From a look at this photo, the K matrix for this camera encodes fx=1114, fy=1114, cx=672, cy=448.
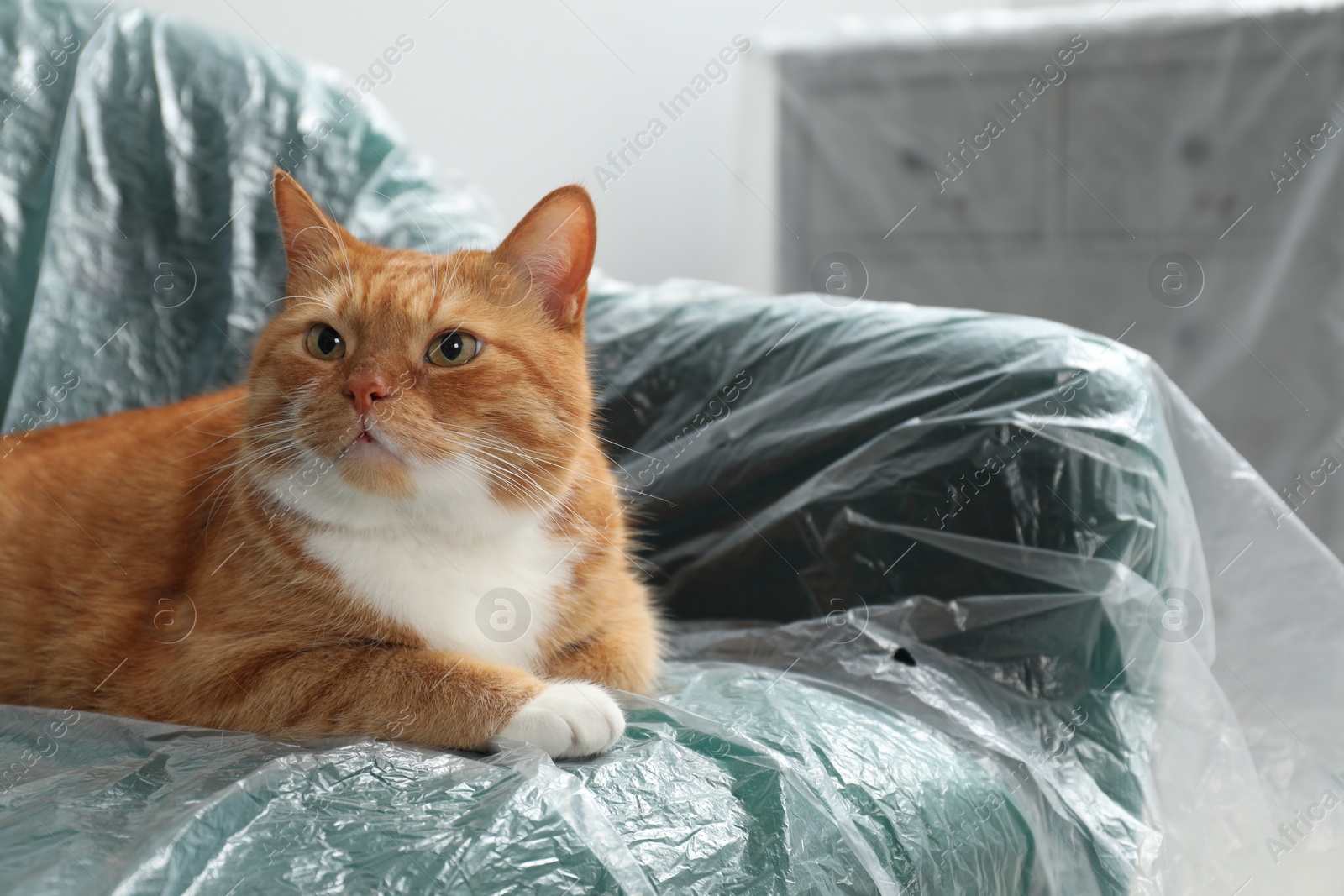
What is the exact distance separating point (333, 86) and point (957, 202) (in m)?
1.73

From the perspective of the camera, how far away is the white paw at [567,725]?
101 centimetres

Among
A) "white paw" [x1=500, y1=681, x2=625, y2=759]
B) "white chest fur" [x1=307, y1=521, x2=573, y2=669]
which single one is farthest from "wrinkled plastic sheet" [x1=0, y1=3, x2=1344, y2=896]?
"white chest fur" [x1=307, y1=521, x2=573, y2=669]

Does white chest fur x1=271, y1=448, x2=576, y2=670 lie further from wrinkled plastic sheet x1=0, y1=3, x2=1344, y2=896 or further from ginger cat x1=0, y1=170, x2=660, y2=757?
wrinkled plastic sheet x1=0, y1=3, x2=1344, y2=896

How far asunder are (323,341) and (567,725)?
48 cm

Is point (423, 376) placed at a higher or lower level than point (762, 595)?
higher

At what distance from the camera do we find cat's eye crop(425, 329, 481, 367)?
3.70 feet

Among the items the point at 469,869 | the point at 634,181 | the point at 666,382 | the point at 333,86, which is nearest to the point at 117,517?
the point at 469,869

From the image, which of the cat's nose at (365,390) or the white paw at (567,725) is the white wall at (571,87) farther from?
the white paw at (567,725)

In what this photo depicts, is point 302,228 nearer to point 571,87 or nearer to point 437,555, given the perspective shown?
point 437,555

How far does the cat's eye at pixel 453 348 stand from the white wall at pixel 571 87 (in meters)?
1.09

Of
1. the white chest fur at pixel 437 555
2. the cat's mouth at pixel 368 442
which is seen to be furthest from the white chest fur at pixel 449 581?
the cat's mouth at pixel 368 442

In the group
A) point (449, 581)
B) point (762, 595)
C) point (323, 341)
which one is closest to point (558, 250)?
point (323, 341)

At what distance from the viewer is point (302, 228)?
1234mm

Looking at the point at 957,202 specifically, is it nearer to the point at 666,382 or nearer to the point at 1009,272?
the point at 1009,272
